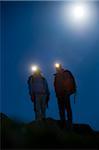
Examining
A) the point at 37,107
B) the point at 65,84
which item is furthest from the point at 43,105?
the point at 65,84

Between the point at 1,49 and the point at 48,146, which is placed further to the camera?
the point at 1,49

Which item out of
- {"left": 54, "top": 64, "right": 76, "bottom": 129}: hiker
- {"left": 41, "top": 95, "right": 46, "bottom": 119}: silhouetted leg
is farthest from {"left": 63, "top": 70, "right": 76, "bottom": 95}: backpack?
{"left": 41, "top": 95, "right": 46, "bottom": 119}: silhouetted leg

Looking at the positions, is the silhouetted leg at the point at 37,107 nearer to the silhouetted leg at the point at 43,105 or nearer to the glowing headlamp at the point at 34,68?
the silhouetted leg at the point at 43,105

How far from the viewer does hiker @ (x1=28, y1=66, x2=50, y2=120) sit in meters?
2.57

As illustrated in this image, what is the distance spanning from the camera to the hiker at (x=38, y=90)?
8.43ft

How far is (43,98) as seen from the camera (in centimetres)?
258

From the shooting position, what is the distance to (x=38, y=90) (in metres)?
2.60

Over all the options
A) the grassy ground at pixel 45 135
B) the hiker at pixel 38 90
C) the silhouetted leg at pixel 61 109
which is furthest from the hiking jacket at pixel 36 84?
the grassy ground at pixel 45 135

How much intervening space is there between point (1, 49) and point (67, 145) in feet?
3.38

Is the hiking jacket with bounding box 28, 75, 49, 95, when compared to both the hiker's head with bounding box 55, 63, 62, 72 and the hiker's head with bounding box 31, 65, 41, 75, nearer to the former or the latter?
the hiker's head with bounding box 31, 65, 41, 75

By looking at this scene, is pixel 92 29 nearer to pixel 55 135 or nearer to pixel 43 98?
pixel 43 98

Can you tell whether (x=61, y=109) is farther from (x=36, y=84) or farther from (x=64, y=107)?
(x=36, y=84)

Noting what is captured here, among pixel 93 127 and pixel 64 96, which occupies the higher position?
pixel 64 96

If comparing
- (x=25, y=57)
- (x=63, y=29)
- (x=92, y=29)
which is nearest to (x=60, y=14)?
(x=63, y=29)
